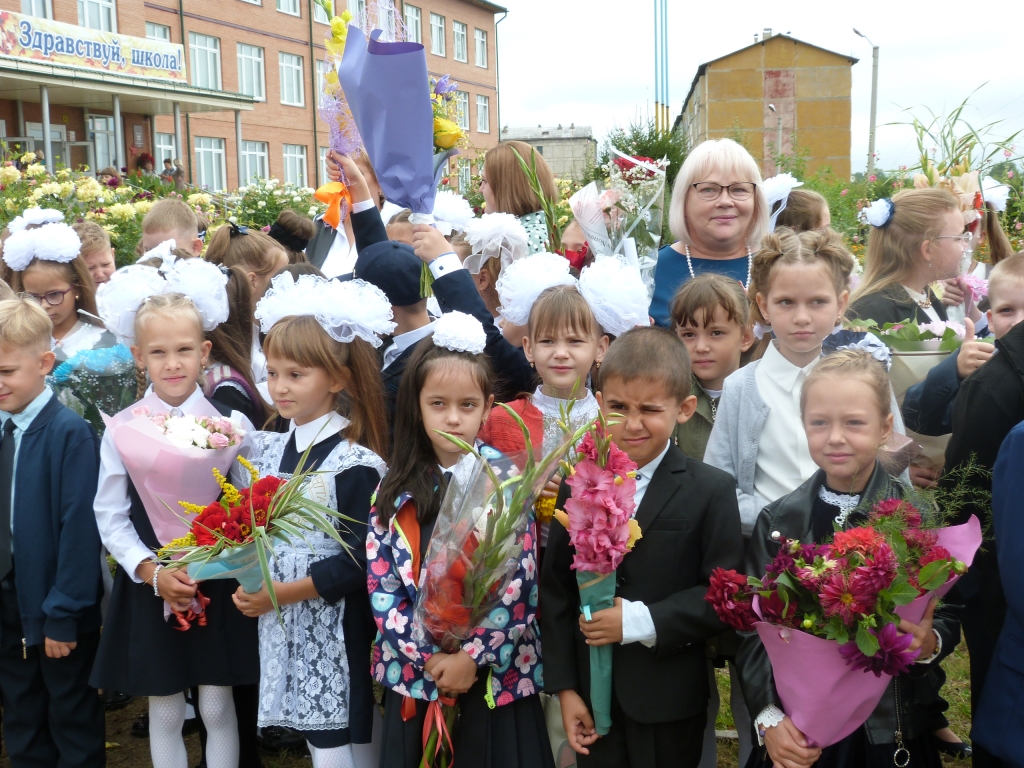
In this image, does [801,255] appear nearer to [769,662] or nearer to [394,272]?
[769,662]

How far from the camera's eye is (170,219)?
580 centimetres

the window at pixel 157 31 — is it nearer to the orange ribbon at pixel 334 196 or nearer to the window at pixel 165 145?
the window at pixel 165 145

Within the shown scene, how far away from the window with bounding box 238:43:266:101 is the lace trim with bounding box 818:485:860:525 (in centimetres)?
3565

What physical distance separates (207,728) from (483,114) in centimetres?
4964

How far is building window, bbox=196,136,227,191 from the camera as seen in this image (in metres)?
32.9

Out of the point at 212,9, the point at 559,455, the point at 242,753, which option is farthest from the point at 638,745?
the point at 212,9

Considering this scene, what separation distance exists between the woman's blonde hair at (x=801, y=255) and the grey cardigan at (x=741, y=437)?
0.40 m

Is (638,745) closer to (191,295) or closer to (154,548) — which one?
(154,548)

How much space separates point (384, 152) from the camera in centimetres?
338

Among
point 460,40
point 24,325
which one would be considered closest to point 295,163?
point 460,40

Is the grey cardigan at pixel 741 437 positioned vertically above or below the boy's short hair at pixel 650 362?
below

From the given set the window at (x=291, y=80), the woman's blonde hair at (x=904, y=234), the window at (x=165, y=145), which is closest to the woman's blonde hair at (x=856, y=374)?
the woman's blonde hair at (x=904, y=234)

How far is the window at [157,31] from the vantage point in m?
31.1

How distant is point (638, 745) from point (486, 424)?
1135 mm
